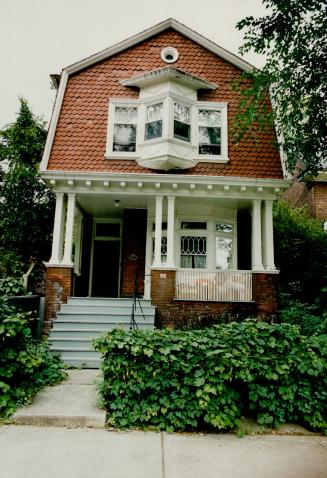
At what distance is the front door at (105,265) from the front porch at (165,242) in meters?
0.03

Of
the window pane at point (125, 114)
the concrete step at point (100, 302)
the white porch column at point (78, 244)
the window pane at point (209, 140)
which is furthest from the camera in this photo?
the white porch column at point (78, 244)

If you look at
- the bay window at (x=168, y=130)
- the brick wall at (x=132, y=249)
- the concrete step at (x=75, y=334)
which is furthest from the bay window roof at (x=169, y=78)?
the concrete step at (x=75, y=334)

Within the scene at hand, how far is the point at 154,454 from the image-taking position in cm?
407

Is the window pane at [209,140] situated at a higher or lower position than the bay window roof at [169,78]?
lower

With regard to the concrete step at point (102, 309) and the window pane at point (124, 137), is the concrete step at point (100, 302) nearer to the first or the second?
the concrete step at point (102, 309)

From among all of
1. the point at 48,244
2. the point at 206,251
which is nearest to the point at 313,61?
the point at 206,251

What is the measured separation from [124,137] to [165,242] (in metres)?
3.56

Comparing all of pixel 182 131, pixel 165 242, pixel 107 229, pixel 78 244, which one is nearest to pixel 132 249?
pixel 165 242

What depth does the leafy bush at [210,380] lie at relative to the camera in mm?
4777

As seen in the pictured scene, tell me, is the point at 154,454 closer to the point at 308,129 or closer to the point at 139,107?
the point at 308,129

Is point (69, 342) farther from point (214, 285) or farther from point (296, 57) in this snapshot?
point (296, 57)

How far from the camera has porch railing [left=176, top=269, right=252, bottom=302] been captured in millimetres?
10328

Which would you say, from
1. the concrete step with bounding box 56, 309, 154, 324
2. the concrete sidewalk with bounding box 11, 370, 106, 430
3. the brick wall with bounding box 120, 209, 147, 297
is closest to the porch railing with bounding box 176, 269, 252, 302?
the concrete step with bounding box 56, 309, 154, 324

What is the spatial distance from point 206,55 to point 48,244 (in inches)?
356
